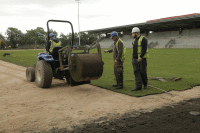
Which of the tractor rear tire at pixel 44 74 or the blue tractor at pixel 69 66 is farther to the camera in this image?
the tractor rear tire at pixel 44 74

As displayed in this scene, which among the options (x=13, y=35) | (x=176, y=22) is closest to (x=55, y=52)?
(x=176, y=22)

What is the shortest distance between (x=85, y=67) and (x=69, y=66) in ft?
2.36

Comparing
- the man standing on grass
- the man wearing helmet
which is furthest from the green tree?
the man standing on grass

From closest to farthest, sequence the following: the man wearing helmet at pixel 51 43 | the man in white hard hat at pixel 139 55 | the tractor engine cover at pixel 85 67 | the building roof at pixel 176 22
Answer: the tractor engine cover at pixel 85 67
the man in white hard hat at pixel 139 55
the man wearing helmet at pixel 51 43
the building roof at pixel 176 22

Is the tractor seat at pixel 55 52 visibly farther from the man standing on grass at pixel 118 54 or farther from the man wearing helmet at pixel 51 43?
the man standing on grass at pixel 118 54

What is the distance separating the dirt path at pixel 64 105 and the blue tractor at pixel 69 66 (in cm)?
50

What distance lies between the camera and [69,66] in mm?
6371

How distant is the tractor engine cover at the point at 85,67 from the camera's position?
5965mm

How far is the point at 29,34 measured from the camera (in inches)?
3755

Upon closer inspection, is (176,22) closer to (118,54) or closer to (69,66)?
(118,54)

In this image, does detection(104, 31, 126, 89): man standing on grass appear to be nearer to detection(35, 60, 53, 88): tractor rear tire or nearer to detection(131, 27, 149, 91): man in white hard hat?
detection(131, 27, 149, 91): man in white hard hat

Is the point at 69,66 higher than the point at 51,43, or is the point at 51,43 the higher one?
the point at 51,43

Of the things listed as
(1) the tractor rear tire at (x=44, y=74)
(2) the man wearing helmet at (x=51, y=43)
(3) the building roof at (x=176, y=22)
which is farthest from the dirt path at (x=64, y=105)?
(3) the building roof at (x=176, y=22)

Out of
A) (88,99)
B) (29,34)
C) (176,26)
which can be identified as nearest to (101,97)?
(88,99)
